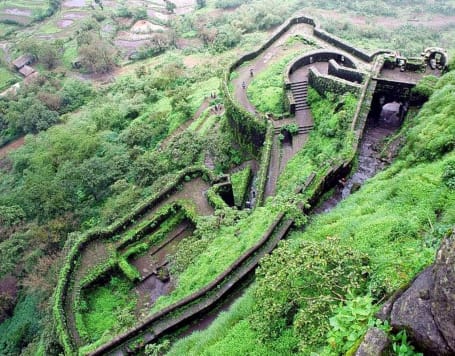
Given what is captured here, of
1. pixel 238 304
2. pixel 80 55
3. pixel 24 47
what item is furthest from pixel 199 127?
pixel 24 47

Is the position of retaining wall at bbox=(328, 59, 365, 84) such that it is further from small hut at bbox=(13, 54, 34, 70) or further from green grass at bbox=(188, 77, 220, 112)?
small hut at bbox=(13, 54, 34, 70)


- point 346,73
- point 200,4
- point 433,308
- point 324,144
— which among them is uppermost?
point 433,308

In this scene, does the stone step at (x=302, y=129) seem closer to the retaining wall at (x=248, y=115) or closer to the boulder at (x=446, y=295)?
the retaining wall at (x=248, y=115)

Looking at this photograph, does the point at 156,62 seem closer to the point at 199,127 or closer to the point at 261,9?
the point at 261,9

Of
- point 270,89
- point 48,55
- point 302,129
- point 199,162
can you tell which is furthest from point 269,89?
point 48,55

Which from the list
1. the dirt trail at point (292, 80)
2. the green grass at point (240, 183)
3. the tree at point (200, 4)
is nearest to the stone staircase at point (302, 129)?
the dirt trail at point (292, 80)

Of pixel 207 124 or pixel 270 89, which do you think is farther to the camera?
pixel 207 124

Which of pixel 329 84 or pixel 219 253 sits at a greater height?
pixel 329 84

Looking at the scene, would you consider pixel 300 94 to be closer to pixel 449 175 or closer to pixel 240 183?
pixel 240 183
